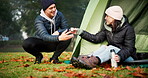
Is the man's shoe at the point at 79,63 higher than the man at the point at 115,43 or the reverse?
the reverse

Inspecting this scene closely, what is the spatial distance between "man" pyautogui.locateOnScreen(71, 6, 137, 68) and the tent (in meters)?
0.48

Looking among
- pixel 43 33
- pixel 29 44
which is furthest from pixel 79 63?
pixel 29 44

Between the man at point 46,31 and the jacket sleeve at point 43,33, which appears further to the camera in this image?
the man at point 46,31

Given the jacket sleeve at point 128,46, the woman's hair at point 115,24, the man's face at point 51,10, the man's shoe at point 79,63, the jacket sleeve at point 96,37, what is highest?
the man's face at point 51,10

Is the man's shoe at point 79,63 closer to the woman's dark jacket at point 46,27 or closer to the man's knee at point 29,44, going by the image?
the woman's dark jacket at point 46,27

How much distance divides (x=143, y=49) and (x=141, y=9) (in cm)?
78

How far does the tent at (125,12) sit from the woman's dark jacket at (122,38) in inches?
11.2

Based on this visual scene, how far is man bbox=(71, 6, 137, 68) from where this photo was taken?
2951mm

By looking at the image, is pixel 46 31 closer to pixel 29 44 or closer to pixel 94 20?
pixel 29 44

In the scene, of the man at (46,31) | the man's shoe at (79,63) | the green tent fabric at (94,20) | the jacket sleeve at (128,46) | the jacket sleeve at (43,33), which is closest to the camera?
the man's shoe at (79,63)

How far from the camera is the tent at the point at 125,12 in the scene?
152 inches

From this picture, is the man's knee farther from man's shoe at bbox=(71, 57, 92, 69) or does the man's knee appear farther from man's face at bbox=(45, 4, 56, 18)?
man's shoe at bbox=(71, 57, 92, 69)

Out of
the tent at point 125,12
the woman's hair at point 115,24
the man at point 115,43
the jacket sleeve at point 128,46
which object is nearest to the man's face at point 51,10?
the man at point 115,43

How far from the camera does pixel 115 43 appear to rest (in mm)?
3307
